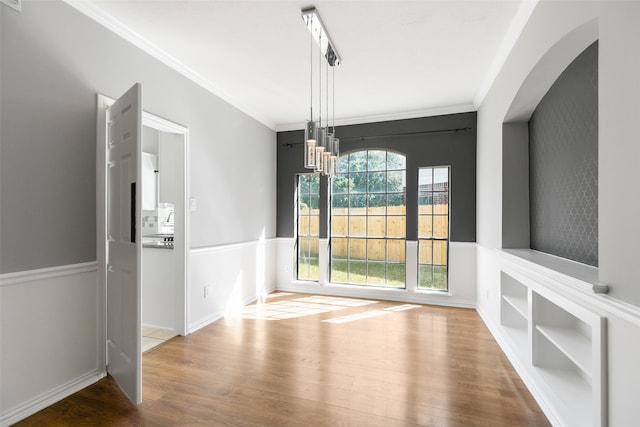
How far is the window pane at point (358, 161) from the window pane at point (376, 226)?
0.81 metres

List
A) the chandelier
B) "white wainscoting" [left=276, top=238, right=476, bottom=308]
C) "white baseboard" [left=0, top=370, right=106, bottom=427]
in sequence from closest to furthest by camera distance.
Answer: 1. "white baseboard" [left=0, top=370, right=106, bottom=427]
2. the chandelier
3. "white wainscoting" [left=276, top=238, right=476, bottom=308]

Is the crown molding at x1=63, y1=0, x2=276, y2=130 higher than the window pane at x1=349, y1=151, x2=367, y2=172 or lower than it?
higher

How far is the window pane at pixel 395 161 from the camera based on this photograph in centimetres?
468

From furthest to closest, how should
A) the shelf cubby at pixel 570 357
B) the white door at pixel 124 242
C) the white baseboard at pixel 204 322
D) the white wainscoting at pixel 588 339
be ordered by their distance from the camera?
the white baseboard at pixel 204 322 < the white door at pixel 124 242 < the shelf cubby at pixel 570 357 < the white wainscoting at pixel 588 339

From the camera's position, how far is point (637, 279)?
117 centimetres

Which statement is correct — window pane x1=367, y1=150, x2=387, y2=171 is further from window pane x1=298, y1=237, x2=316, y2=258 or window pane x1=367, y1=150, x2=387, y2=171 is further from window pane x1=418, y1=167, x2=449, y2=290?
window pane x1=298, y1=237, x2=316, y2=258

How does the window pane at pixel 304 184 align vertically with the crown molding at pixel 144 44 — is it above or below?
below

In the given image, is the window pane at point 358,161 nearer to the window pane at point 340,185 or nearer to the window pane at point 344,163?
the window pane at point 344,163

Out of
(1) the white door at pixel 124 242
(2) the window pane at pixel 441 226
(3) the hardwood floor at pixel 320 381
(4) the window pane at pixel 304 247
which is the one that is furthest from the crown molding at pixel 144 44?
(2) the window pane at pixel 441 226

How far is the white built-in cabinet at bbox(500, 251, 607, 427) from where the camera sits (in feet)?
4.60

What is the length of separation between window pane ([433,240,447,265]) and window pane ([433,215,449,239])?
0.10m

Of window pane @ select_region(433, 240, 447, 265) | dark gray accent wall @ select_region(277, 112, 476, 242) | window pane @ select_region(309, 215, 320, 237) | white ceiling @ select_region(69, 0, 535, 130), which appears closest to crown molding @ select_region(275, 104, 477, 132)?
dark gray accent wall @ select_region(277, 112, 476, 242)

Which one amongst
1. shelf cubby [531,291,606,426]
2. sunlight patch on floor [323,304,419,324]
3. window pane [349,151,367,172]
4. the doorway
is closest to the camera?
shelf cubby [531,291,606,426]

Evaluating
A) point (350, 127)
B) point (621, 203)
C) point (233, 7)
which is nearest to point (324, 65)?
point (233, 7)
